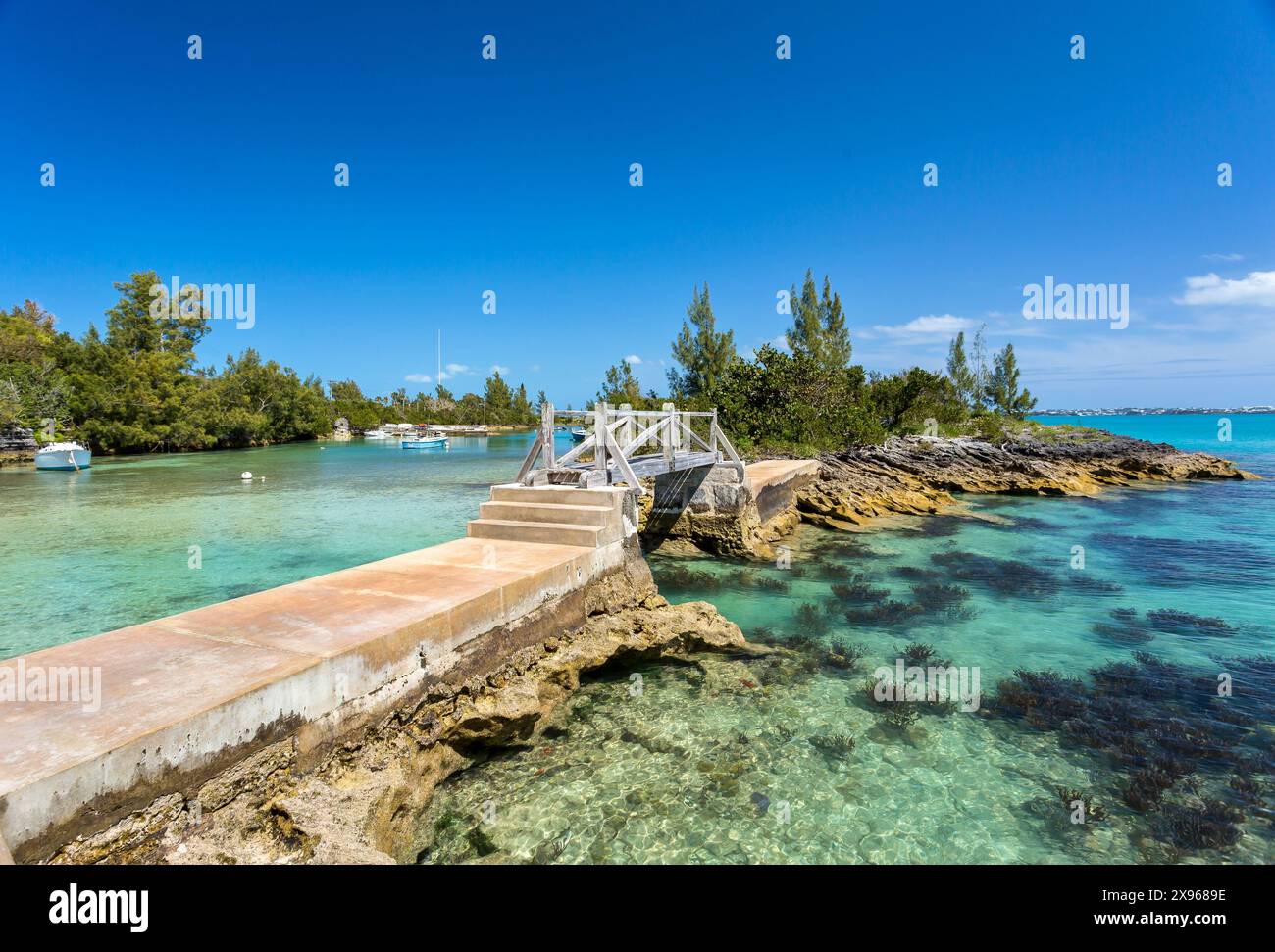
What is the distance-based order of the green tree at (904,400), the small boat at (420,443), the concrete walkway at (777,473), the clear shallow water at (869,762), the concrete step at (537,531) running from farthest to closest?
1. the small boat at (420,443)
2. the green tree at (904,400)
3. the concrete walkway at (777,473)
4. the concrete step at (537,531)
5. the clear shallow water at (869,762)

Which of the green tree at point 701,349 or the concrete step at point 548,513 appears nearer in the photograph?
the concrete step at point 548,513

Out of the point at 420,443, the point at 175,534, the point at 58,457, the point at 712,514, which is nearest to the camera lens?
the point at 712,514

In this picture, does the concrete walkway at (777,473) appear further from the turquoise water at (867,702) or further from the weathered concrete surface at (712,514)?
the turquoise water at (867,702)

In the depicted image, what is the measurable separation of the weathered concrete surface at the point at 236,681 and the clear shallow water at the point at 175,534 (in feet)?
21.8

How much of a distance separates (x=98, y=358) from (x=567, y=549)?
211 feet

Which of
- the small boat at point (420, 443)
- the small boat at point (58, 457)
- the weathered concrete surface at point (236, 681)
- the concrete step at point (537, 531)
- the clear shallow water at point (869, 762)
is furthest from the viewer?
the small boat at point (420, 443)

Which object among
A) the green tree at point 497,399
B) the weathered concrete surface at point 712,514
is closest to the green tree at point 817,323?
the weathered concrete surface at point 712,514

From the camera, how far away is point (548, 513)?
28.7 ft

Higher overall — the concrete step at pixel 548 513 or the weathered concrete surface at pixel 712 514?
the concrete step at pixel 548 513

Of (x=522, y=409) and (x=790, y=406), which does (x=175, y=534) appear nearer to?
(x=790, y=406)

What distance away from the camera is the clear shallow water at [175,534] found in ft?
36.0

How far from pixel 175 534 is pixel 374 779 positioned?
57.6ft

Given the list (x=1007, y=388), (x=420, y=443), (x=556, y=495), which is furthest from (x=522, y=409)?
(x=556, y=495)
